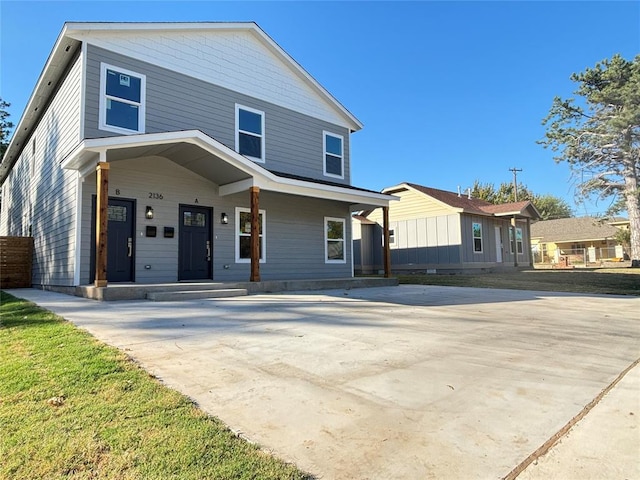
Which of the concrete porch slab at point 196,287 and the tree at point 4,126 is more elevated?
the tree at point 4,126

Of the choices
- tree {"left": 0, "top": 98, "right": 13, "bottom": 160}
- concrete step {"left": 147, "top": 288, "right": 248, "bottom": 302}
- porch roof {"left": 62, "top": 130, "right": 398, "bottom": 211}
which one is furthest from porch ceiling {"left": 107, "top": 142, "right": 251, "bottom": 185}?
tree {"left": 0, "top": 98, "right": 13, "bottom": 160}

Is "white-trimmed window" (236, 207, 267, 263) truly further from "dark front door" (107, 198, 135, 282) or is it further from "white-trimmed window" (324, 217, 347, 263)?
"dark front door" (107, 198, 135, 282)

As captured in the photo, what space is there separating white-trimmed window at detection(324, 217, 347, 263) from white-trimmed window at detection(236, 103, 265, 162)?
3.28 metres

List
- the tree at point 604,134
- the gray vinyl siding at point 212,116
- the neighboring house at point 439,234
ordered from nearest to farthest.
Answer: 1. the gray vinyl siding at point 212,116
2. the neighboring house at point 439,234
3. the tree at point 604,134

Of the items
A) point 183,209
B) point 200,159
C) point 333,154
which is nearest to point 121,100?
point 200,159

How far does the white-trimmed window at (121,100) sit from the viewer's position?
8.79 metres

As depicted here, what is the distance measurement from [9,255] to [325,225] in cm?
994

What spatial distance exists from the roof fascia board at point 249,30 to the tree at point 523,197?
1244 inches

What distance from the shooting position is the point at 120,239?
29.8 ft

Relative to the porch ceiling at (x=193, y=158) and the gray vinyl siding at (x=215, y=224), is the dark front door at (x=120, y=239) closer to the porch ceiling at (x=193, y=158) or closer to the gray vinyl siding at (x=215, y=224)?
the gray vinyl siding at (x=215, y=224)

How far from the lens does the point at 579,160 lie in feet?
80.8

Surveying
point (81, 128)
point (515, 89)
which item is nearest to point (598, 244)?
point (515, 89)

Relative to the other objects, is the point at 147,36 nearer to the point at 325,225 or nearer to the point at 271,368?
the point at 325,225

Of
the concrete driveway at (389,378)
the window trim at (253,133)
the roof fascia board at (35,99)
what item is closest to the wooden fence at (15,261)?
the roof fascia board at (35,99)
